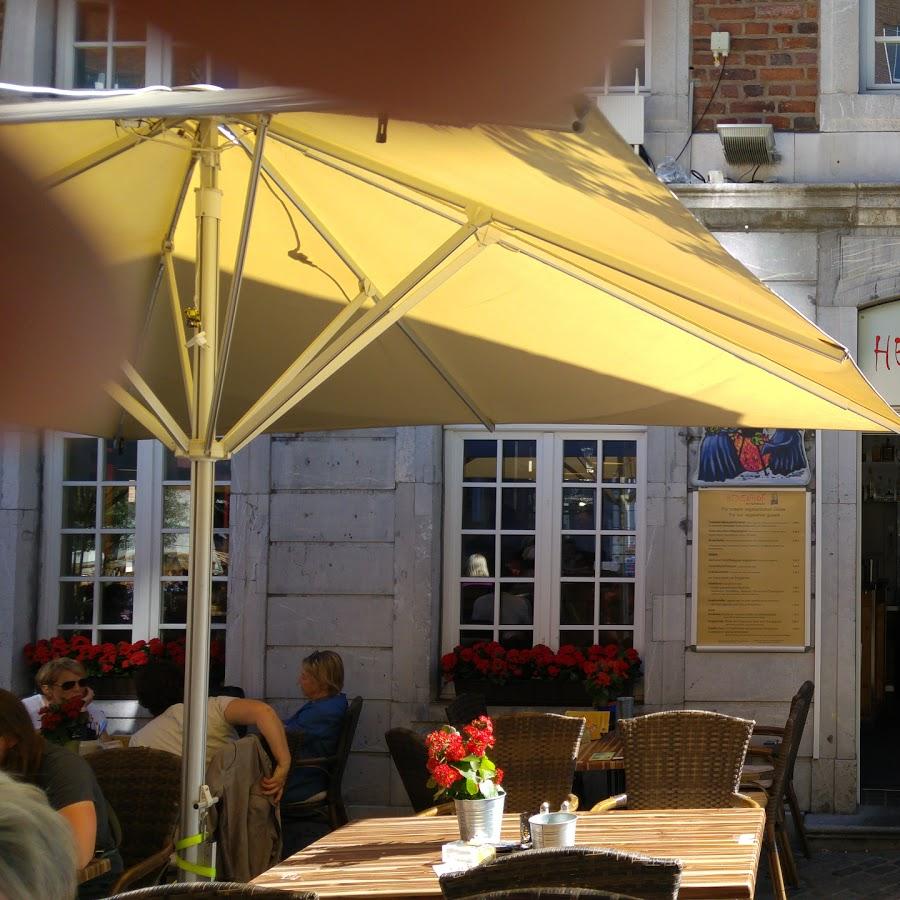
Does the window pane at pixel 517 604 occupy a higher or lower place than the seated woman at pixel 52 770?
higher

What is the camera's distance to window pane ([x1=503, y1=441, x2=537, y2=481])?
9.27 m

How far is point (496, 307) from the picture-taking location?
529 centimetres

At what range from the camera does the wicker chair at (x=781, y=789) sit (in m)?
6.36

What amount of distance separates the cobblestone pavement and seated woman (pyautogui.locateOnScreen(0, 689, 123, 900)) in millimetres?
3962

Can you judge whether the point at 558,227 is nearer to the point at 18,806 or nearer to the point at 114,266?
the point at 18,806

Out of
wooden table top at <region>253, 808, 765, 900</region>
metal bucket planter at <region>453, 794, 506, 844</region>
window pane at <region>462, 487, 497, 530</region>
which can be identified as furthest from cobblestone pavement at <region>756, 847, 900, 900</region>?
metal bucket planter at <region>453, 794, 506, 844</region>

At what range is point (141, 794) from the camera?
5426mm

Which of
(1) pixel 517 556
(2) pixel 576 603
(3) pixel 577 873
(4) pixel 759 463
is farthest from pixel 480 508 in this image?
(3) pixel 577 873

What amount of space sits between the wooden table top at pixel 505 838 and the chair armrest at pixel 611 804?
30.0 inches

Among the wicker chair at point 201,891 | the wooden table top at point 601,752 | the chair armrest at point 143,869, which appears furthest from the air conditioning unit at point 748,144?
the wicker chair at point 201,891

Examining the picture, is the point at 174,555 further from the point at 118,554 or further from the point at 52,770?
the point at 52,770

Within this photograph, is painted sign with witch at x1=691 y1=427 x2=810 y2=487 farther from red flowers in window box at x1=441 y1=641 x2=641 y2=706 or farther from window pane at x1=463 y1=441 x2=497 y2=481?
window pane at x1=463 y1=441 x2=497 y2=481

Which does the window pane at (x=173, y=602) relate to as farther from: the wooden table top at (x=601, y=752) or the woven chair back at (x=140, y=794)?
the woven chair back at (x=140, y=794)

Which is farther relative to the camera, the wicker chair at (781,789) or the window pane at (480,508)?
the window pane at (480,508)
